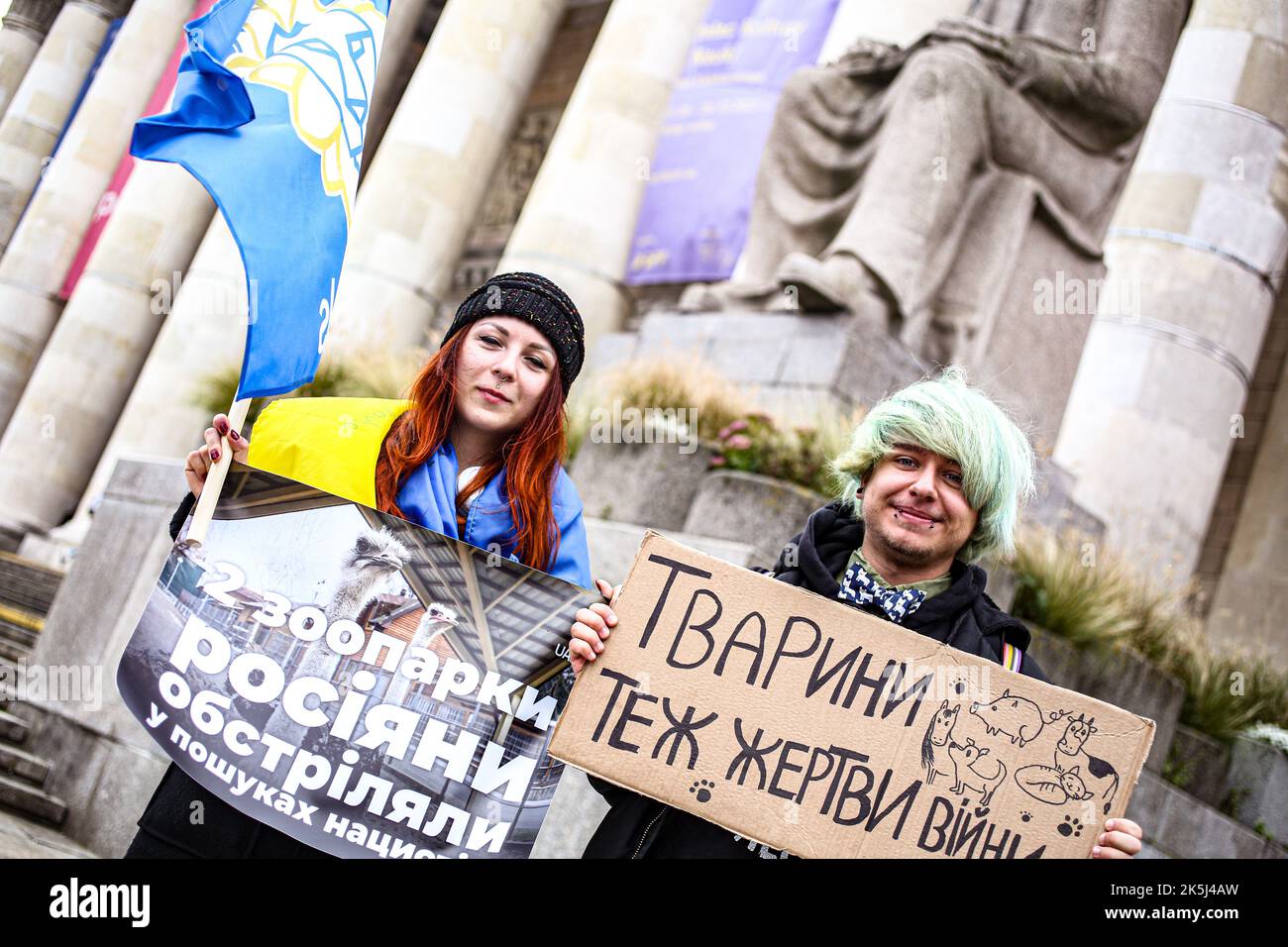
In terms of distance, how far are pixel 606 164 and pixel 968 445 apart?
11.3 metres

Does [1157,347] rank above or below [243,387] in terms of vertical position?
above

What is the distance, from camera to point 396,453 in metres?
2.75

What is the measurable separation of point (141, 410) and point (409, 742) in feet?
42.1

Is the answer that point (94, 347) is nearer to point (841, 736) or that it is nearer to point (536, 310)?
point (536, 310)

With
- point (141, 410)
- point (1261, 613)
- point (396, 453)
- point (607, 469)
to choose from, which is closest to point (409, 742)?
point (396, 453)

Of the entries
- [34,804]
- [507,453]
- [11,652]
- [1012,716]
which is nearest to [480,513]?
[507,453]

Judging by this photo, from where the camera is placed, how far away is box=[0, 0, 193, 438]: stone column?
19062 mm

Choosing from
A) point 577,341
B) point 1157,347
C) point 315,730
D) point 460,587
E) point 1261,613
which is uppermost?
point 1157,347

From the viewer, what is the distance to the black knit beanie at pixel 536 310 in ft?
9.30

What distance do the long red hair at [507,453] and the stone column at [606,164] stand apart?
1001cm

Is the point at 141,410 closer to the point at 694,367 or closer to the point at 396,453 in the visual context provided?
the point at 694,367

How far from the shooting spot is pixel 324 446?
9.02 feet

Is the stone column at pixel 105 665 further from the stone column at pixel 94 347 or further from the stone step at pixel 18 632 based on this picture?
the stone column at pixel 94 347

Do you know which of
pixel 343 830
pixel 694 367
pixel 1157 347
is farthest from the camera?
pixel 1157 347
